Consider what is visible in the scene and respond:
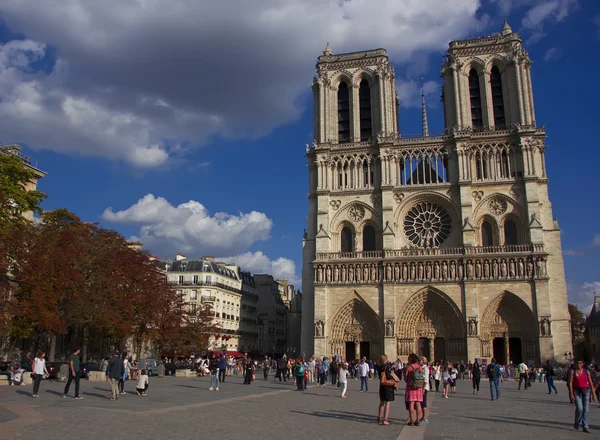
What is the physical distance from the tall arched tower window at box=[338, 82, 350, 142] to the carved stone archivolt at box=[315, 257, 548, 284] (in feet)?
41.8

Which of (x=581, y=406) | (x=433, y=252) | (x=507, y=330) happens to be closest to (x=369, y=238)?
(x=433, y=252)

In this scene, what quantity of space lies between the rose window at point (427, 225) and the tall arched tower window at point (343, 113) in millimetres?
9616

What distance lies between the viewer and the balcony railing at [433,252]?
4541 cm

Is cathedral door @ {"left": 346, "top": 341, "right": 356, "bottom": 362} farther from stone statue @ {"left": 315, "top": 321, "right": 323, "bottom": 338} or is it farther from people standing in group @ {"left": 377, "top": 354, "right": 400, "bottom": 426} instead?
people standing in group @ {"left": 377, "top": 354, "right": 400, "bottom": 426}

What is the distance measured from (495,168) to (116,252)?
31.0 m

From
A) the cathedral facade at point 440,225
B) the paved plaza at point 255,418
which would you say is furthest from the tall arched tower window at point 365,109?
the paved plaza at point 255,418

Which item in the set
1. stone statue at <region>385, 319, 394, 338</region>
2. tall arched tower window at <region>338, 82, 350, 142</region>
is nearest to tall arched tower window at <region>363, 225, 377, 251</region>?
stone statue at <region>385, 319, 394, 338</region>

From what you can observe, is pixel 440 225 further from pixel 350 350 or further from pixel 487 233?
pixel 350 350

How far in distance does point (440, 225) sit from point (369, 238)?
6.15 metres

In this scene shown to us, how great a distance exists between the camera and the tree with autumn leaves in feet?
96.8

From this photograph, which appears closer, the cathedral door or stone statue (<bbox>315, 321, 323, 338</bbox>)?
stone statue (<bbox>315, 321, 323, 338</bbox>)

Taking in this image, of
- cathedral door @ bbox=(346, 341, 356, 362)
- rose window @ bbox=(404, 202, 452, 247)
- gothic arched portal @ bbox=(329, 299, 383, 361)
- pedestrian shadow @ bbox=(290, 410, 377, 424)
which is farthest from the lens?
rose window @ bbox=(404, 202, 452, 247)

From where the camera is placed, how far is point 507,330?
4516 cm

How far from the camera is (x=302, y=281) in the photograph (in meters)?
51.2
